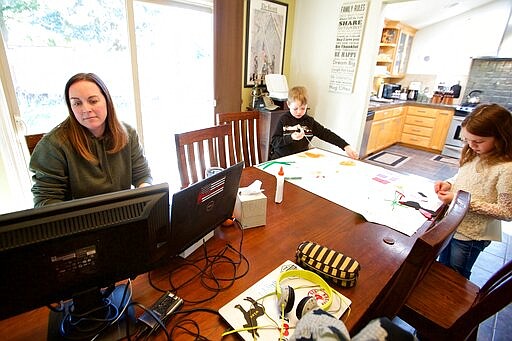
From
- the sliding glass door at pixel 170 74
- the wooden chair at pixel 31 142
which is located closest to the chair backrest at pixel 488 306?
the wooden chair at pixel 31 142

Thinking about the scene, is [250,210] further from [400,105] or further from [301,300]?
[400,105]

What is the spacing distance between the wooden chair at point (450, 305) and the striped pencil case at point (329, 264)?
0.43m

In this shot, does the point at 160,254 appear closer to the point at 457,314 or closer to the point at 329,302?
the point at 329,302

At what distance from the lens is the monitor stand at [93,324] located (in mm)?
664

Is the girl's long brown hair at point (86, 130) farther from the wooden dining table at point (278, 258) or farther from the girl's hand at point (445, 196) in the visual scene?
the girl's hand at point (445, 196)

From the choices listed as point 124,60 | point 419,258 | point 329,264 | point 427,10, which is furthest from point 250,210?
point 427,10

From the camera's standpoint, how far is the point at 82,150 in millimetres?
1178

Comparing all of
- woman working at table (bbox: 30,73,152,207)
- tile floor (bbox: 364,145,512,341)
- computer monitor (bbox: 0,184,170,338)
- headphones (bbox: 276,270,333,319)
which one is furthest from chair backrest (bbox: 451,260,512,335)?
woman working at table (bbox: 30,73,152,207)

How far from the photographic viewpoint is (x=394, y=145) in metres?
5.23

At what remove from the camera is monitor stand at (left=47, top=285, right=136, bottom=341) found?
0.66 meters

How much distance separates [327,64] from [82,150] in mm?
2894

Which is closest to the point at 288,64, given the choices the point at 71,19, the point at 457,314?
the point at 71,19

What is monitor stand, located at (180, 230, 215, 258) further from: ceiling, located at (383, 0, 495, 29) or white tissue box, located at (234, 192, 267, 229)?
ceiling, located at (383, 0, 495, 29)

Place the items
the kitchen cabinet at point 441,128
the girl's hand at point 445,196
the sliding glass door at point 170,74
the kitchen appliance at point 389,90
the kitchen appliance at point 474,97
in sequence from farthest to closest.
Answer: the kitchen appliance at point 389,90, the kitchen appliance at point 474,97, the kitchen cabinet at point 441,128, the sliding glass door at point 170,74, the girl's hand at point 445,196
